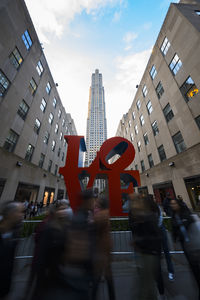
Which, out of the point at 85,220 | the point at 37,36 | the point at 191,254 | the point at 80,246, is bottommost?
the point at 191,254

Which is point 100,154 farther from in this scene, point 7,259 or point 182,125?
point 182,125

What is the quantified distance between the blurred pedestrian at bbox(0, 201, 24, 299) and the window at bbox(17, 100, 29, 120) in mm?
15720

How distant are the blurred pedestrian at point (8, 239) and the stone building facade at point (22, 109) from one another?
12475mm

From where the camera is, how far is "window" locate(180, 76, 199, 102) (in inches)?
459

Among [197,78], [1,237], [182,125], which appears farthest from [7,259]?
[197,78]

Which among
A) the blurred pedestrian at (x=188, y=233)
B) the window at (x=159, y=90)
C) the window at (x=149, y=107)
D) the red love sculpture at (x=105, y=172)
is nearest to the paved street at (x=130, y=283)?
the blurred pedestrian at (x=188, y=233)

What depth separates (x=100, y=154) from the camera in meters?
7.99

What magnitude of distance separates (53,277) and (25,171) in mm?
16495

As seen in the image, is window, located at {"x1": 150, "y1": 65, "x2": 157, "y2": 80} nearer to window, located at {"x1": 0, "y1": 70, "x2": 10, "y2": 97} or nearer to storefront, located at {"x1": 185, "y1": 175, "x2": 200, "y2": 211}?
storefront, located at {"x1": 185, "y1": 175, "x2": 200, "y2": 211}

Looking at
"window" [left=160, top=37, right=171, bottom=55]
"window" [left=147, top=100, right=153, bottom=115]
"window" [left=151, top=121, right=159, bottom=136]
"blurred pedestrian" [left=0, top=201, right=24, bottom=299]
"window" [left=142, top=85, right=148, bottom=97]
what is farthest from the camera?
"window" [left=142, top=85, right=148, bottom=97]

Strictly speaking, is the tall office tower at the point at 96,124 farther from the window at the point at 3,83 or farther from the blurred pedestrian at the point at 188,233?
the blurred pedestrian at the point at 188,233

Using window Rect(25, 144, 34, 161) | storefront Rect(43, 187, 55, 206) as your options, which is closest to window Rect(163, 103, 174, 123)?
window Rect(25, 144, 34, 161)

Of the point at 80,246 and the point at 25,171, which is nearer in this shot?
the point at 80,246

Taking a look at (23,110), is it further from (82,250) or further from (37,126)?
(82,250)
